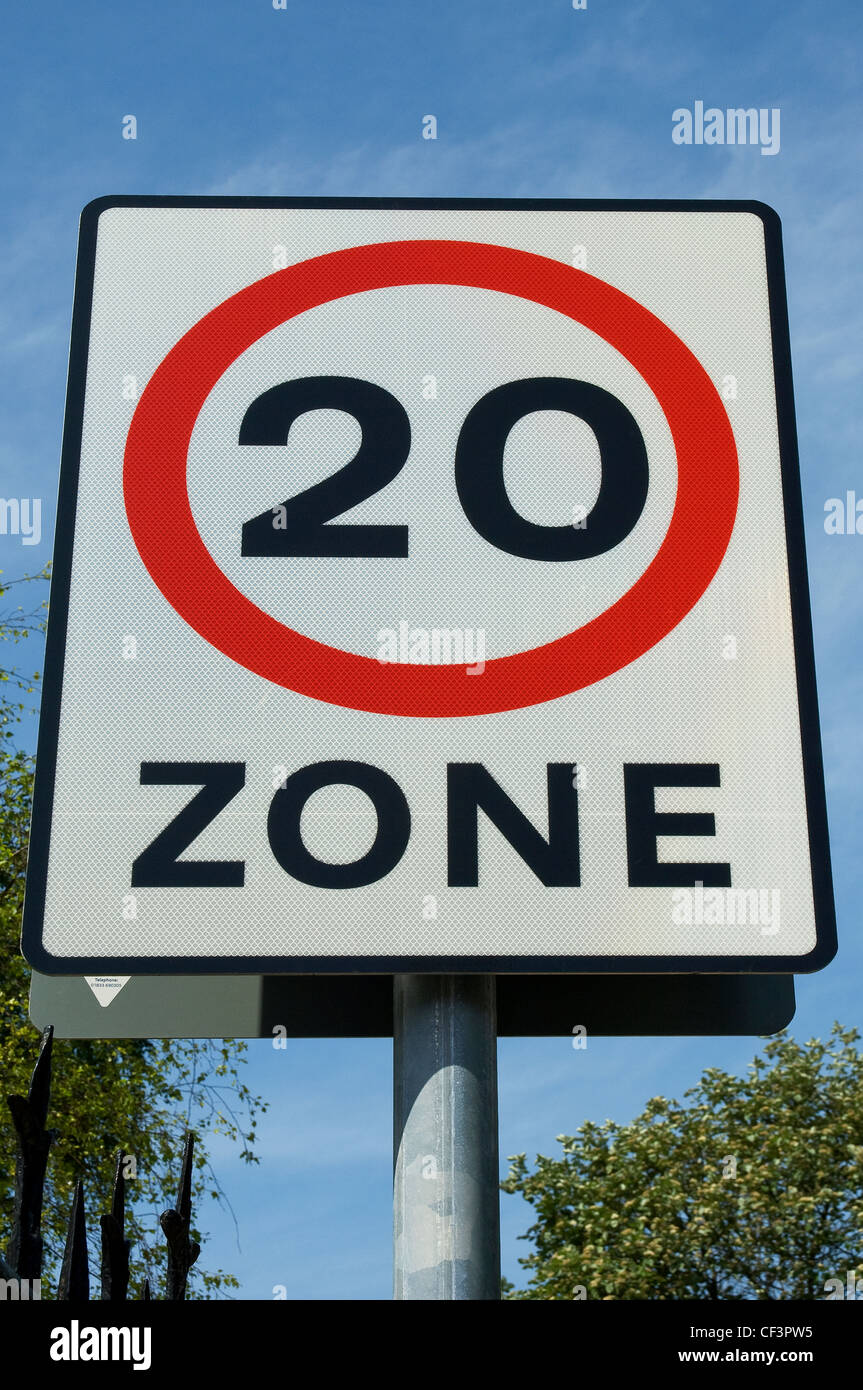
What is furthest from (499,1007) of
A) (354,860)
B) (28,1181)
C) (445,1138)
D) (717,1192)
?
(717,1192)

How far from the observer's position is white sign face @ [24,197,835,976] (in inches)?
83.1

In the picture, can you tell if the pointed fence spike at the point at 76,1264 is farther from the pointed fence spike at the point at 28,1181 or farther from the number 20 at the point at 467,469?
the number 20 at the point at 467,469

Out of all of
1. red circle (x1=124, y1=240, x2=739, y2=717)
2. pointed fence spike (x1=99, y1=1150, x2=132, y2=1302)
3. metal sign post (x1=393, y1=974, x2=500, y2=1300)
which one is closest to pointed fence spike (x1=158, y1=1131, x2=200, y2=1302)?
pointed fence spike (x1=99, y1=1150, x2=132, y2=1302)

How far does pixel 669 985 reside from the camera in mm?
2379

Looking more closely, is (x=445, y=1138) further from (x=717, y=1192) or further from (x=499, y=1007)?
(x=717, y=1192)

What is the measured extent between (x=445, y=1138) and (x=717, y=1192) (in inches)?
693

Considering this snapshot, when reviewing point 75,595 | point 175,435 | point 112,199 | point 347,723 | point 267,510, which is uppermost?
point 112,199

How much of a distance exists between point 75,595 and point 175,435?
0.33m

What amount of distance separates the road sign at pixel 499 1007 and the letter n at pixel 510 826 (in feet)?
1.07

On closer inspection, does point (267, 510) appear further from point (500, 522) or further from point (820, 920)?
point (820, 920)

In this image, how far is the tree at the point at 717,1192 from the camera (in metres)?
17.9

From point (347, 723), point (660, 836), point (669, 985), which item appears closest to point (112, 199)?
point (347, 723)

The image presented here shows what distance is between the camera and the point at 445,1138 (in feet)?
6.93
